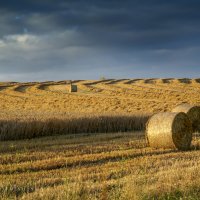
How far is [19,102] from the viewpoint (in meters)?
27.2

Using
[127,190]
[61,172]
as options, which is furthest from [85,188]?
[61,172]

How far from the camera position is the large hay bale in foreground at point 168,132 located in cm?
1259

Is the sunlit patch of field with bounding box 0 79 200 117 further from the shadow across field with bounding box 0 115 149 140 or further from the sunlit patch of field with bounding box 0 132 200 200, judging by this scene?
the sunlit patch of field with bounding box 0 132 200 200

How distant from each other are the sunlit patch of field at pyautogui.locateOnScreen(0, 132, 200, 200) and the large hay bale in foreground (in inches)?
14.4

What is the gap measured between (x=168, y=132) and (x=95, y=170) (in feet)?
13.5

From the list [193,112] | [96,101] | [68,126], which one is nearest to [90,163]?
[68,126]

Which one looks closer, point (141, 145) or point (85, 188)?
point (85, 188)

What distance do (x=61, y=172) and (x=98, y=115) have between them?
8307mm

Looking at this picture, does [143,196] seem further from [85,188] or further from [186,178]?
[186,178]

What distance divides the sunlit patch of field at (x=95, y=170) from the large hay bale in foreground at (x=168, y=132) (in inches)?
14.4

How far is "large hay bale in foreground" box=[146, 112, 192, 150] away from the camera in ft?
41.3

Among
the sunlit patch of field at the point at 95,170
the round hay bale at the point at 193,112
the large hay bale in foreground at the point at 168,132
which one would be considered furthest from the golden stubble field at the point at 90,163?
the round hay bale at the point at 193,112

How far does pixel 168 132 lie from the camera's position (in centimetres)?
1266

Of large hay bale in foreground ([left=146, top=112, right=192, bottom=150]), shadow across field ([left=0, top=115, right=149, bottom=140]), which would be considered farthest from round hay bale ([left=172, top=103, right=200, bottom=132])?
large hay bale in foreground ([left=146, top=112, right=192, bottom=150])
